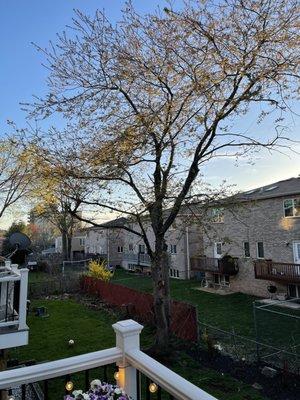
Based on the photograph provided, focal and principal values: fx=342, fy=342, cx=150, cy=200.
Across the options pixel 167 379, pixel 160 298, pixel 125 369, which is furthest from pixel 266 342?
pixel 167 379

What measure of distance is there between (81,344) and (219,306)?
10233 mm

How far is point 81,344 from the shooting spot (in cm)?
1315

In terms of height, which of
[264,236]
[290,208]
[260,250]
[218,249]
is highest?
[290,208]

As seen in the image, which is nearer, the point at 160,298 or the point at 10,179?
the point at 160,298

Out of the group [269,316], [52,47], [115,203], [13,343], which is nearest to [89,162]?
[115,203]

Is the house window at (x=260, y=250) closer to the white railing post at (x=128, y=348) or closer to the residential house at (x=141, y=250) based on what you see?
the residential house at (x=141, y=250)

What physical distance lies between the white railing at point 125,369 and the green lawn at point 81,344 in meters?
6.78

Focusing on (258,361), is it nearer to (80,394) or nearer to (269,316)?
(269,316)

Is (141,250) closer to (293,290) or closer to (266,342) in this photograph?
(293,290)

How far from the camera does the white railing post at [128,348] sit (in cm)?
314

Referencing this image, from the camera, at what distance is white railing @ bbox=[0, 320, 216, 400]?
2.41 meters

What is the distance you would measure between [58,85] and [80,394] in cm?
855

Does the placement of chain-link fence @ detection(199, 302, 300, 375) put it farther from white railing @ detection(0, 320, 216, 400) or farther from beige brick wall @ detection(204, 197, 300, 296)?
white railing @ detection(0, 320, 216, 400)

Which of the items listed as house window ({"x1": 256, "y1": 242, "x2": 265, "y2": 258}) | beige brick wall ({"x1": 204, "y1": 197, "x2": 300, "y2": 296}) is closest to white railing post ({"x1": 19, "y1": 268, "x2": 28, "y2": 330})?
beige brick wall ({"x1": 204, "y1": 197, "x2": 300, "y2": 296})
